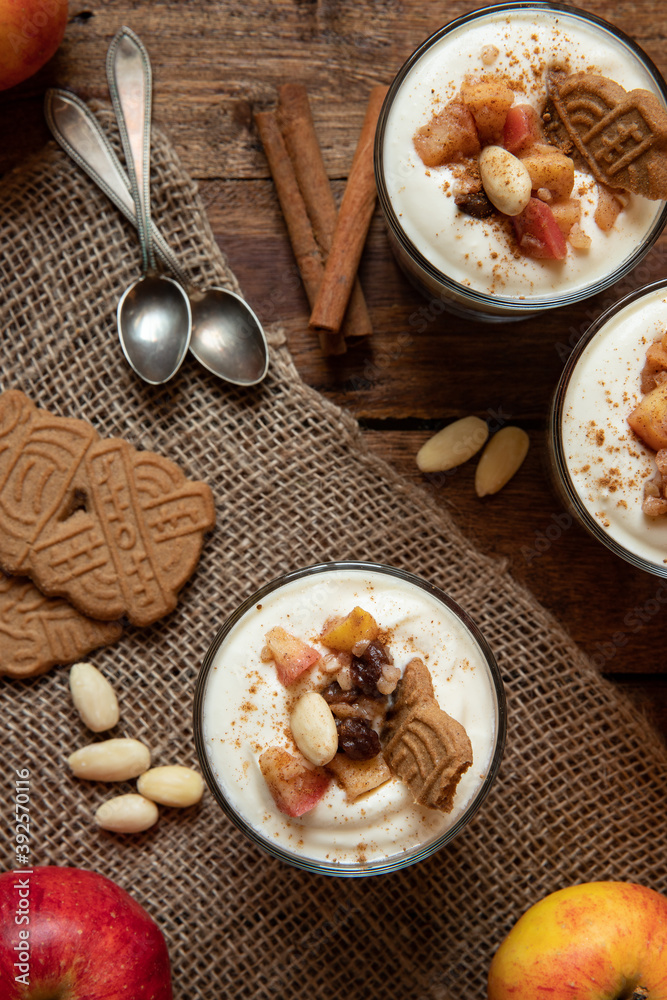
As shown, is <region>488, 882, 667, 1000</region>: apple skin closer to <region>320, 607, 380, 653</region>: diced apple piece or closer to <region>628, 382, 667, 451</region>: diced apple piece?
<region>320, 607, 380, 653</region>: diced apple piece

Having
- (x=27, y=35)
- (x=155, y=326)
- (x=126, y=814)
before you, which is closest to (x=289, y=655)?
(x=126, y=814)

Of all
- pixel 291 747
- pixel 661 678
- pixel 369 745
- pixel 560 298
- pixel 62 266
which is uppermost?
pixel 560 298

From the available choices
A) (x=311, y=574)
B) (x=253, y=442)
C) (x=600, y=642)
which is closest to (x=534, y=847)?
(x=600, y=642)

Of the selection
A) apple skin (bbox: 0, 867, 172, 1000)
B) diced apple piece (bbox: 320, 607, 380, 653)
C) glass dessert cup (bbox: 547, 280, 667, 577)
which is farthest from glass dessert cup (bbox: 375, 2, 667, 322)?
apple skin (bbox: 0, 867, 172, 1000)

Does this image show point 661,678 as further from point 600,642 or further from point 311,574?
point 311,574

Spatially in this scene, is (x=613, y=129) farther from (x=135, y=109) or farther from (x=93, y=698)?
(x=93, y=698)

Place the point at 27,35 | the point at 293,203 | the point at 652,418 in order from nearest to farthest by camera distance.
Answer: the point at 652,418, the point at 27,35, the point at 293,203
